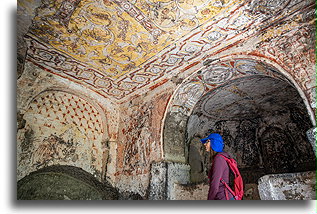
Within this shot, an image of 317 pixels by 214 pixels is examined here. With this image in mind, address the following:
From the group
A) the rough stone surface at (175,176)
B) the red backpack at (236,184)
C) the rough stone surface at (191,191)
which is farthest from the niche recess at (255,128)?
the red backpack at (236,184)

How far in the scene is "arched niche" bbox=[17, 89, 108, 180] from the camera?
4078 mm

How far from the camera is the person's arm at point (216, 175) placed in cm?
256

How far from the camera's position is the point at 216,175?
2639mm

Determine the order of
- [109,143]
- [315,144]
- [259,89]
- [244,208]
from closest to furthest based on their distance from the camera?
[244,208] < [315,144] < [259,89] < [109,143]

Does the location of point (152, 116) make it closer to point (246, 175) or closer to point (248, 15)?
point (248, 15)

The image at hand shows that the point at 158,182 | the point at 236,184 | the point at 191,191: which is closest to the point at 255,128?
the point at 191,191

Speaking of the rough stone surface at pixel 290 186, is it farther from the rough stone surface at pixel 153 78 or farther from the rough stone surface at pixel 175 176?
the rough stone surface at pixel 175 176

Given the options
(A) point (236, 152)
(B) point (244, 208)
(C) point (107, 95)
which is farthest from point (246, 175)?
(B) point (244, 208)

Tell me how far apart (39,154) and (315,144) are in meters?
4.41

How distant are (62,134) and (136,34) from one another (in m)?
2.67

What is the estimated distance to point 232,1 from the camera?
289 centimetres

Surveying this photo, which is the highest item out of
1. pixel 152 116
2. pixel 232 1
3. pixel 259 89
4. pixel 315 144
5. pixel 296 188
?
pixel 232 1

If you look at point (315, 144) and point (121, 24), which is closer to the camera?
point (315, 144)

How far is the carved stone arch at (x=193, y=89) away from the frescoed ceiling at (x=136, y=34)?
273 millimetres
